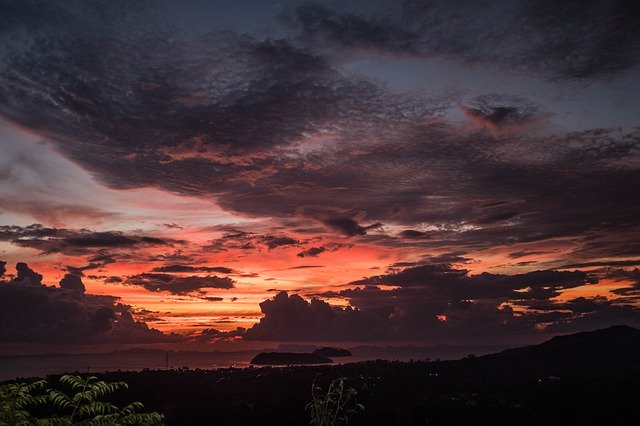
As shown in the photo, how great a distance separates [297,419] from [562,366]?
411ft

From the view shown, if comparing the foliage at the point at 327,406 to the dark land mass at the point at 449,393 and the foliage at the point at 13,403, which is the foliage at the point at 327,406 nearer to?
the dark land mass at the point at 449,393

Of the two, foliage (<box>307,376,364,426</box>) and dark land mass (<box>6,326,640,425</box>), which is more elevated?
foliage (<box>307,376,364,426</box>)

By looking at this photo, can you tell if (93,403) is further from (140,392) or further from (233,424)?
(140,392)

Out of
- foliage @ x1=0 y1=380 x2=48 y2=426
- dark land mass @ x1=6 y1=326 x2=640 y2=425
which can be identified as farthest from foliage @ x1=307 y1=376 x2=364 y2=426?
foliage @ x1=0 y1=380 x2=48 y2=426

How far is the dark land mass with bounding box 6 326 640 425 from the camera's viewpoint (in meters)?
45.8

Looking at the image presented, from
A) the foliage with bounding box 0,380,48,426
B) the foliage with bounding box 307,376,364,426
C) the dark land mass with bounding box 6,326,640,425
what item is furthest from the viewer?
the dark land mass with bounding box 6,326,640,425

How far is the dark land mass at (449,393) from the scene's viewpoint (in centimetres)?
4584

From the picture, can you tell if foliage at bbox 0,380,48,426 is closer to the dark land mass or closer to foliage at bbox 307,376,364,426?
foliage at bbox 307,376,364,426

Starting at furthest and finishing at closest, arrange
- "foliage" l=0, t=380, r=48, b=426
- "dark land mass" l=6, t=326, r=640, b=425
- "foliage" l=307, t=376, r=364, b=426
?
"dark land mass" l=6, t=326, r=640, b=425
"foliage" l=307, t=376, r=364, b=426
"foliage" l=0, t=380, r=48, b=426

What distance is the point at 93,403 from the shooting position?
10461mm

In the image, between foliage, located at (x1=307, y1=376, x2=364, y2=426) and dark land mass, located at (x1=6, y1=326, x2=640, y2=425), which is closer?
foliage, located at (x1=307, y1=376, x2=364, y2=426)

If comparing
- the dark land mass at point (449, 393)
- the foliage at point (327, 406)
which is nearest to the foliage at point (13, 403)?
the foliage at point (327, 406)

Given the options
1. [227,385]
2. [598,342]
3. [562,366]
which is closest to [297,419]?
[227,385]

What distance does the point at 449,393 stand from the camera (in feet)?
245
